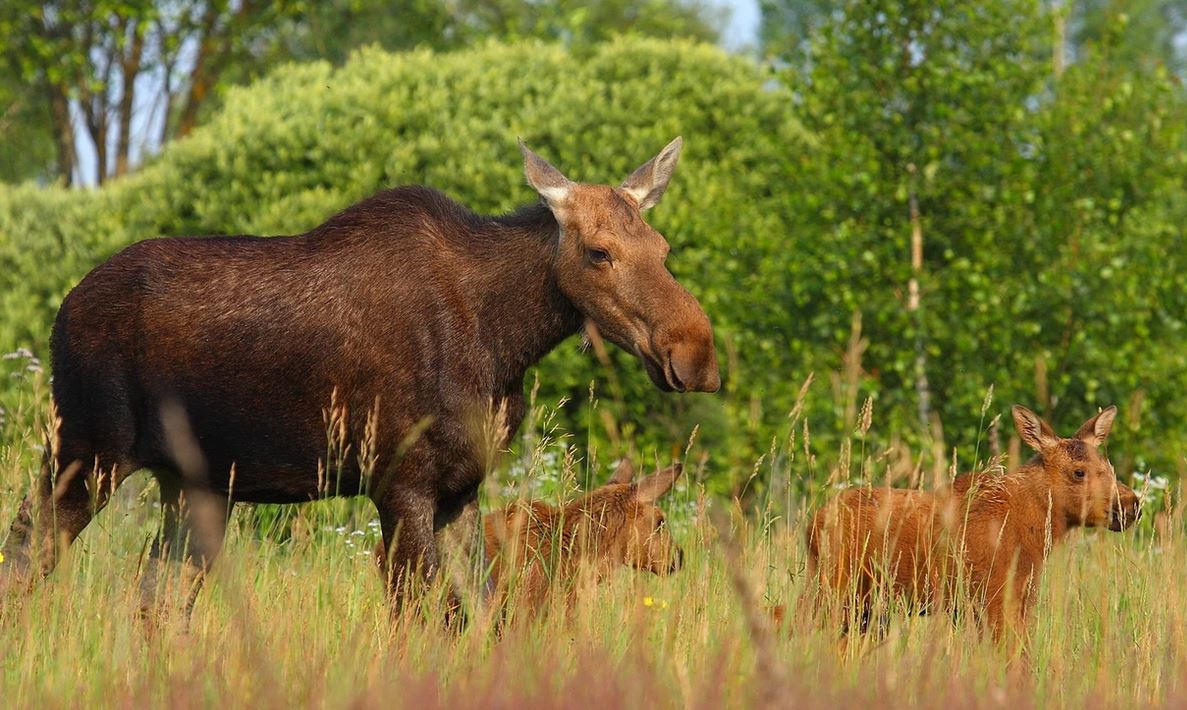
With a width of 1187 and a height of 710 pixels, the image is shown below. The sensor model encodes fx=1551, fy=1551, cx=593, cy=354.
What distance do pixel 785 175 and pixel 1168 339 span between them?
116 inches

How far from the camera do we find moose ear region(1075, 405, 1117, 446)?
6562 millimetres

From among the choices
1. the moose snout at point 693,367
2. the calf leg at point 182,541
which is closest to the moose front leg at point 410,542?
the calf leg at point 182,541

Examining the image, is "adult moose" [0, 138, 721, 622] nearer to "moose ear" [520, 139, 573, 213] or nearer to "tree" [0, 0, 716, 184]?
"moose ear" [520, 139, 573, 213]

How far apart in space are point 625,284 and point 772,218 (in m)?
5.69

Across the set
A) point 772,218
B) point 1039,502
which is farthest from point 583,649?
point 772,218

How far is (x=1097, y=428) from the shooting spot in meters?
6.60

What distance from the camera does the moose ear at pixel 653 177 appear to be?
6250mm

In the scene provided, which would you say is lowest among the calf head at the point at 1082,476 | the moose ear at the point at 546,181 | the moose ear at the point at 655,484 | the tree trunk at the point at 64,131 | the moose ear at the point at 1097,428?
the moose ear at the point at 655,484

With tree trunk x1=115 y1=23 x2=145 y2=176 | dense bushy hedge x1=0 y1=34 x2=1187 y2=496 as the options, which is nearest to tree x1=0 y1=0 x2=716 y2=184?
tree trunk x1=115 y1=23 x2=145 y2=176

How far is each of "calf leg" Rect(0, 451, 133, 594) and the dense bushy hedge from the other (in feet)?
15.7

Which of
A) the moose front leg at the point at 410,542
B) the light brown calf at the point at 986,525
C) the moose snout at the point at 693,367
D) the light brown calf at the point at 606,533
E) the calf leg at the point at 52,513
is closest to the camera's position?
the moose snout at the point at 693,367

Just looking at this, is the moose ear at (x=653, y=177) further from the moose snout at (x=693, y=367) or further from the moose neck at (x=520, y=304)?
the moose snout at (x=693, y=367)

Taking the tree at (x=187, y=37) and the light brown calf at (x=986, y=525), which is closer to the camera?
the light brown calf at (x=986, y=525)

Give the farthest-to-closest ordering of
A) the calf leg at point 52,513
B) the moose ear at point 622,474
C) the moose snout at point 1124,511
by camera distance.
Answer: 1. the moose ear at point 622,474
2. the moose snout at point 1124,511
3. the calf leg at point 52,513
